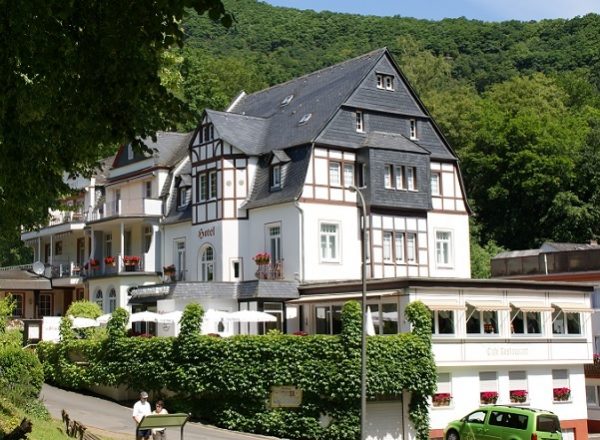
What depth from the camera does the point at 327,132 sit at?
42656mm

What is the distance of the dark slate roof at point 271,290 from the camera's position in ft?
129

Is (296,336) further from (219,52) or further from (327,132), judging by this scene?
(219,52)

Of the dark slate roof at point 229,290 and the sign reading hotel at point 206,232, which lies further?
the sign reading hotel at point 206,232

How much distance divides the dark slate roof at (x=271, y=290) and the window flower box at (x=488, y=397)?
27.5 feet

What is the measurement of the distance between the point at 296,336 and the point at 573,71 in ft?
243

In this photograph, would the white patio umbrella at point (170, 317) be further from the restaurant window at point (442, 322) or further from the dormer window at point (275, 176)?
the restaurant window at point (442, 322)

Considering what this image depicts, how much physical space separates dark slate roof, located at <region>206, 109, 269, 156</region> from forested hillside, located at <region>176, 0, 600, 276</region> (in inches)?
129

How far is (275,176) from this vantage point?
43656 mm

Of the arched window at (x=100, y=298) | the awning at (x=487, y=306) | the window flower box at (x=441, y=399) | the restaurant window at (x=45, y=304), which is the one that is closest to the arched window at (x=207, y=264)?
the arched window at (x=100, y=298)

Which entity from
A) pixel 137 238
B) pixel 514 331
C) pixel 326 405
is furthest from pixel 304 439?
pixel 137 238

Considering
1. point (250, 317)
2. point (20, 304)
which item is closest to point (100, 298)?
point (20, 304)

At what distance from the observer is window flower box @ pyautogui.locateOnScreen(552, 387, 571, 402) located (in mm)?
38062

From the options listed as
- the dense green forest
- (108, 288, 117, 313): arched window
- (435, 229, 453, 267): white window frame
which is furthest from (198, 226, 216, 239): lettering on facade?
(435, 229, 453, 267): white window frame

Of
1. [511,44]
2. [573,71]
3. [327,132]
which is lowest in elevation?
[327,132]
